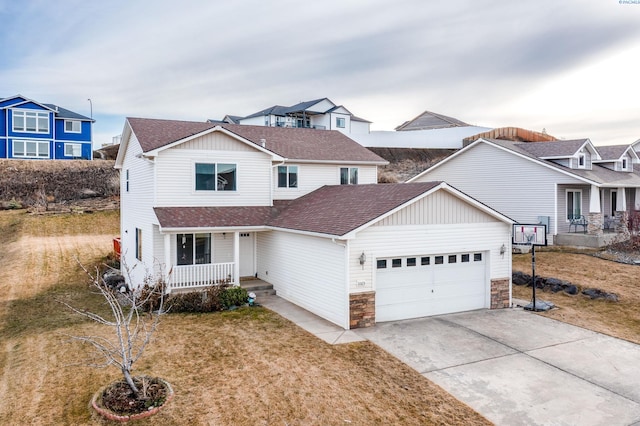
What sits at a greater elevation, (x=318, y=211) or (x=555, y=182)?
(x=555, y=182)

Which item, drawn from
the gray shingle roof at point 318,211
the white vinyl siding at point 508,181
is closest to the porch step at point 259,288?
the gray shingle roof at point 318,211

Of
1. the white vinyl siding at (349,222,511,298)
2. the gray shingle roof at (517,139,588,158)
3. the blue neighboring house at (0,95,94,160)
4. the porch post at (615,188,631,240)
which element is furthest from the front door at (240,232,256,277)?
the blue neighboring house at (0,95,94,160)

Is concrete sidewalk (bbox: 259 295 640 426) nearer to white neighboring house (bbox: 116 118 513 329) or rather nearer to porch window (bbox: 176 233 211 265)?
white neighboring house (bbox: 116 118 513 329)

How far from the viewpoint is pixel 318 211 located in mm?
16094

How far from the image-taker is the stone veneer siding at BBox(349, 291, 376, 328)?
12.6 meters

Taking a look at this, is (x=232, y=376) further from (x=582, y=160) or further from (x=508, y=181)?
(x=582, y=160)

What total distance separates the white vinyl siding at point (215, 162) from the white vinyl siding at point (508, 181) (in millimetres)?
16200

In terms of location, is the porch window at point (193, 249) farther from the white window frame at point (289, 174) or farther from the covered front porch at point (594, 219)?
the covered front porch at point (594, 219)

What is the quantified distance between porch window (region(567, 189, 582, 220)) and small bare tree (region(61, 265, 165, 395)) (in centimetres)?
2334

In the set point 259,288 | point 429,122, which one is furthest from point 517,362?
point 429,122

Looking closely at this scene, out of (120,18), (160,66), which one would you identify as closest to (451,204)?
(120,18)

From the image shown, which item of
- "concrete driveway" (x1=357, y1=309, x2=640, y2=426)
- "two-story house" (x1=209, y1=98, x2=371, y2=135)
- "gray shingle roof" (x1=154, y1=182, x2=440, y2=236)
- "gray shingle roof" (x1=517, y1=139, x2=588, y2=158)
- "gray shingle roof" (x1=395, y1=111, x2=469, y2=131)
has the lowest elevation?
"concrete driveway" (x1=357, y1=309, x2=640, y2=426)

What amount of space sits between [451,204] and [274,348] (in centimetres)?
726

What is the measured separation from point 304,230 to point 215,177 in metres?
4.83
